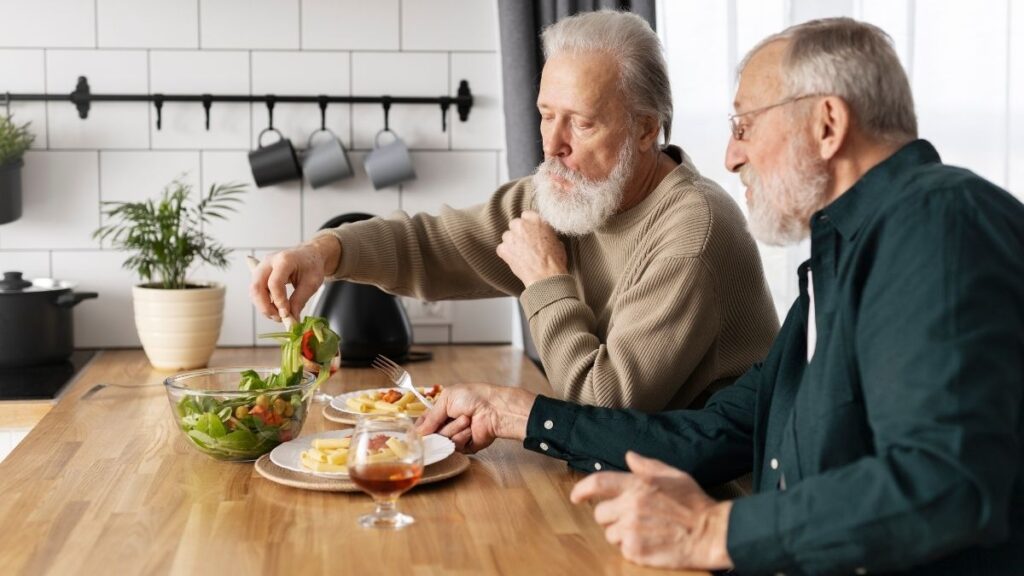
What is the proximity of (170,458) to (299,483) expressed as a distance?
32 cm

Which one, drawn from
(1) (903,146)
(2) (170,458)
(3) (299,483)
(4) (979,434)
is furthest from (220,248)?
(4) (979,434)

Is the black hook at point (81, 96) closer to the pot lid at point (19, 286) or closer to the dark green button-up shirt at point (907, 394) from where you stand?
the pot lid at point (19, 286)

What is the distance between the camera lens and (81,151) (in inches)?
115

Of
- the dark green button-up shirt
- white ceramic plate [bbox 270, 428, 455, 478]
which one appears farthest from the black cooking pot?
the dark green button-up shirt

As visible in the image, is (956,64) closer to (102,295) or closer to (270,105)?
(270,105)

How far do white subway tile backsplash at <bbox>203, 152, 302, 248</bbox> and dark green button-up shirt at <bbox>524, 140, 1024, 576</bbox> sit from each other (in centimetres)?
186

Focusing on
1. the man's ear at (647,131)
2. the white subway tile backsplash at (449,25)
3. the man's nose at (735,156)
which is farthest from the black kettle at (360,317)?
the man's nose at (735,156)

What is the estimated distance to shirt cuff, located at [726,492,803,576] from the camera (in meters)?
1.15

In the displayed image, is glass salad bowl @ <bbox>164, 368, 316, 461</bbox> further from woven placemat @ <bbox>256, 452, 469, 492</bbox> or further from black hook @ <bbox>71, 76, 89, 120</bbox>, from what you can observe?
black hook @ <bbox>71, 76, 89, 120</bbox>

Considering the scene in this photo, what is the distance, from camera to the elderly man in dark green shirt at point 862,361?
1.08 metres

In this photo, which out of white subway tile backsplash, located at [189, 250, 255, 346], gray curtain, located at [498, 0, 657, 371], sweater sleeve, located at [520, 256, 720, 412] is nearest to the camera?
sweater sleeve, located at [520, 256, 720, 412]

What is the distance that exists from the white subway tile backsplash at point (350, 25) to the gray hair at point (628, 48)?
107 cm

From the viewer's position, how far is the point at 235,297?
302cm

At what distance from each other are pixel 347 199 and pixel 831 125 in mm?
1848
